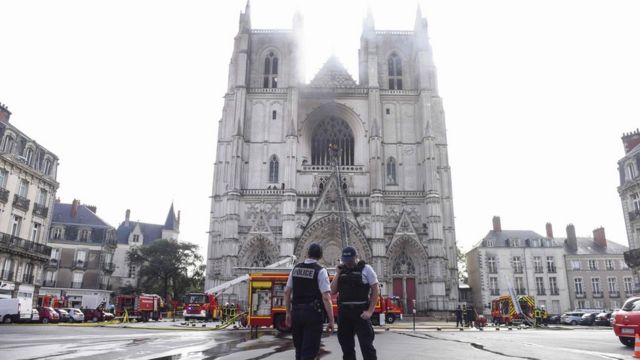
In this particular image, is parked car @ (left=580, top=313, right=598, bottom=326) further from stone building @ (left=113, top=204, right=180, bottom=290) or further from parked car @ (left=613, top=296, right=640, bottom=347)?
stone building @ (left=113, top=204, right=180, bottom=290)

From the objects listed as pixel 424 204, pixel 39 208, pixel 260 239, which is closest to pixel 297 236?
pixel 260 239

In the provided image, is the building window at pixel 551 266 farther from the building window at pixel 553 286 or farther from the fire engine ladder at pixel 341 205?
the fire engine ladder at pixel 341 205

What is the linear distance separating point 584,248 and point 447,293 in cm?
2228

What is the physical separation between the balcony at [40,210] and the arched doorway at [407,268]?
80.0ft

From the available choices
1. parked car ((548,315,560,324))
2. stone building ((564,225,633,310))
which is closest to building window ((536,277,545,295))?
stone building ((564,225,633,310))

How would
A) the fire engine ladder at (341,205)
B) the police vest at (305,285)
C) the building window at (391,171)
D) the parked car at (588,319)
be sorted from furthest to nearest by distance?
the building window at (391,171), the fire engine ladder at (341,205), the parked car at (588,319), the police vest at (305,285)

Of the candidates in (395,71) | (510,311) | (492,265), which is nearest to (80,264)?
(395,71)

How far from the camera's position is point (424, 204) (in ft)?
118

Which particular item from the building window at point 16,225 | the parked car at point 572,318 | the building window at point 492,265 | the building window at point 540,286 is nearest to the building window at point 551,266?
the building window at point 540,286

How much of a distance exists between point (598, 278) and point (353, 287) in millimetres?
48558

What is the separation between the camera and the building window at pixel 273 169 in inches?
1473

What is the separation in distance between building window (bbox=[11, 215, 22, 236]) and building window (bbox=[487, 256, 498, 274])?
40376 millimetres

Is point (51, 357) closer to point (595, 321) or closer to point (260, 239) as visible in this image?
point (260, 239)

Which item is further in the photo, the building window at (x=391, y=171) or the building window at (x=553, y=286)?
the building window at (x=553, y=286)
